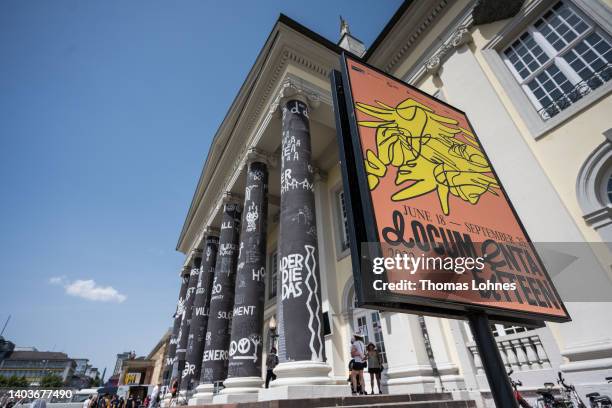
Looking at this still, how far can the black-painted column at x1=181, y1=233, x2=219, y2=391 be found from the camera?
12084 mm

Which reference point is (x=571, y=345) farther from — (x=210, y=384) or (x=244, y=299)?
(x=210, y=384)

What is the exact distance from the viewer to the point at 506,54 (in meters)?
7.43

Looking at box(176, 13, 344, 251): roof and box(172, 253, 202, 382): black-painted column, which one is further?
box(172, 253, 202, 382): black-painted column

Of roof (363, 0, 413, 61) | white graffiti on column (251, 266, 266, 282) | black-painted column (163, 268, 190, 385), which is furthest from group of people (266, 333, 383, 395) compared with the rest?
black-painted column (163, 268, 190, 385)

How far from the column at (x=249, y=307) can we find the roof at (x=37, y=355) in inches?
4005

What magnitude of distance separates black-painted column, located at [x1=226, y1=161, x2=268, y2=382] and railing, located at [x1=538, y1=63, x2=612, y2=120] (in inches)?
307

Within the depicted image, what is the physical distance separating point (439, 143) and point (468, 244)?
2.85 feet

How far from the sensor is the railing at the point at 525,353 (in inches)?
206

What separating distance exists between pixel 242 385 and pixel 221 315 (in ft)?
13.1

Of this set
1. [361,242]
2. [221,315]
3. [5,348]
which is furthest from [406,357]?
[5,348]

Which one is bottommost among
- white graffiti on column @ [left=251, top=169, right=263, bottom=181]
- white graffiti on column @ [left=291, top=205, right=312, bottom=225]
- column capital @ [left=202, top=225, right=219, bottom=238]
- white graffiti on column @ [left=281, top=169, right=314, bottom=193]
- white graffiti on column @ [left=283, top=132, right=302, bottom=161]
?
white graffiti on column @ [left=291, top=205, right=312, bottom=225]

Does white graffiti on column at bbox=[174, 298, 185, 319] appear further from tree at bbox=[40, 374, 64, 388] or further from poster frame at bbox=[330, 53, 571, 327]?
tree at bbox=[40, 374, 64, 388]

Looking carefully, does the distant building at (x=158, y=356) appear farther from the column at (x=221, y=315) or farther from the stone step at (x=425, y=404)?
the stone step at (x=425, y=404)

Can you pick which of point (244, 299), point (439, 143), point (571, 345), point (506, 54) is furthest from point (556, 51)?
point (244, 299)
